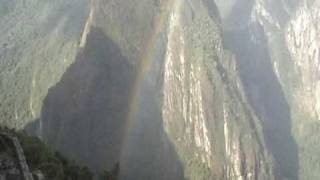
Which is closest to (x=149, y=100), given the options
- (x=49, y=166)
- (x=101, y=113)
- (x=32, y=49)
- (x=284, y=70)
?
(x=101, y=113)

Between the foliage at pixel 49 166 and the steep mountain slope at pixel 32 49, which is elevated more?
the steep mountain slope at pixel 32 49

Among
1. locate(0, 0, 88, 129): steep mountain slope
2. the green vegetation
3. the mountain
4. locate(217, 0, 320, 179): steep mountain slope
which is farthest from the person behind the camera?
locate(217, 0, 320, 179): steep mountain slope

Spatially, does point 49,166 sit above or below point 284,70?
above

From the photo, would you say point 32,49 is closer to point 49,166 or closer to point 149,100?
point 149,100

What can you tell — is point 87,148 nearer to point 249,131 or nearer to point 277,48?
point 249,131

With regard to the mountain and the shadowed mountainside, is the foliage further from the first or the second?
the shadowed mountainside

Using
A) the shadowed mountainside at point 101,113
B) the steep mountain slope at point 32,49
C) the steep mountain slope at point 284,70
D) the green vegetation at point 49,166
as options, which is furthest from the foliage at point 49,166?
the steep mountain slope at point 284,70

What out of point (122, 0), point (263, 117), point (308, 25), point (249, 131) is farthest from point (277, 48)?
point (122, 0)

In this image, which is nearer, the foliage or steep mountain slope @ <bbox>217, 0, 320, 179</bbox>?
the foliage

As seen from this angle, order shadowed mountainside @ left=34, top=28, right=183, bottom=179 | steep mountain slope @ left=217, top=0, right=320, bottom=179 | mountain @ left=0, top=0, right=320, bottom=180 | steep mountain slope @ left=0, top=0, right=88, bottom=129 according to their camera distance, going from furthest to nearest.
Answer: steep mountain slope @ left=217, top=0, right=320, bottom=179 < steep mountain slope @ left=0, top=0, right=88, bottom=129 < mountain @ left=0, top=0, right=320, bottom=180 < shadowed mountainside @ left=34, top=28, right=183, bottom=179

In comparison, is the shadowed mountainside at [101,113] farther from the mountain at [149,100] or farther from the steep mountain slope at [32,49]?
the steep mountain slope at [32,49]

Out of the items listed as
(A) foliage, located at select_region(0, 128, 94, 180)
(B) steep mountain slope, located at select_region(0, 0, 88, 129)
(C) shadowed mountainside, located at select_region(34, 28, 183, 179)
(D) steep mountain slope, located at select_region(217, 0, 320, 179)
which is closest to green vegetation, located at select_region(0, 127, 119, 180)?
(A) foliage, located at select_region(0, 128, 94, 180)
